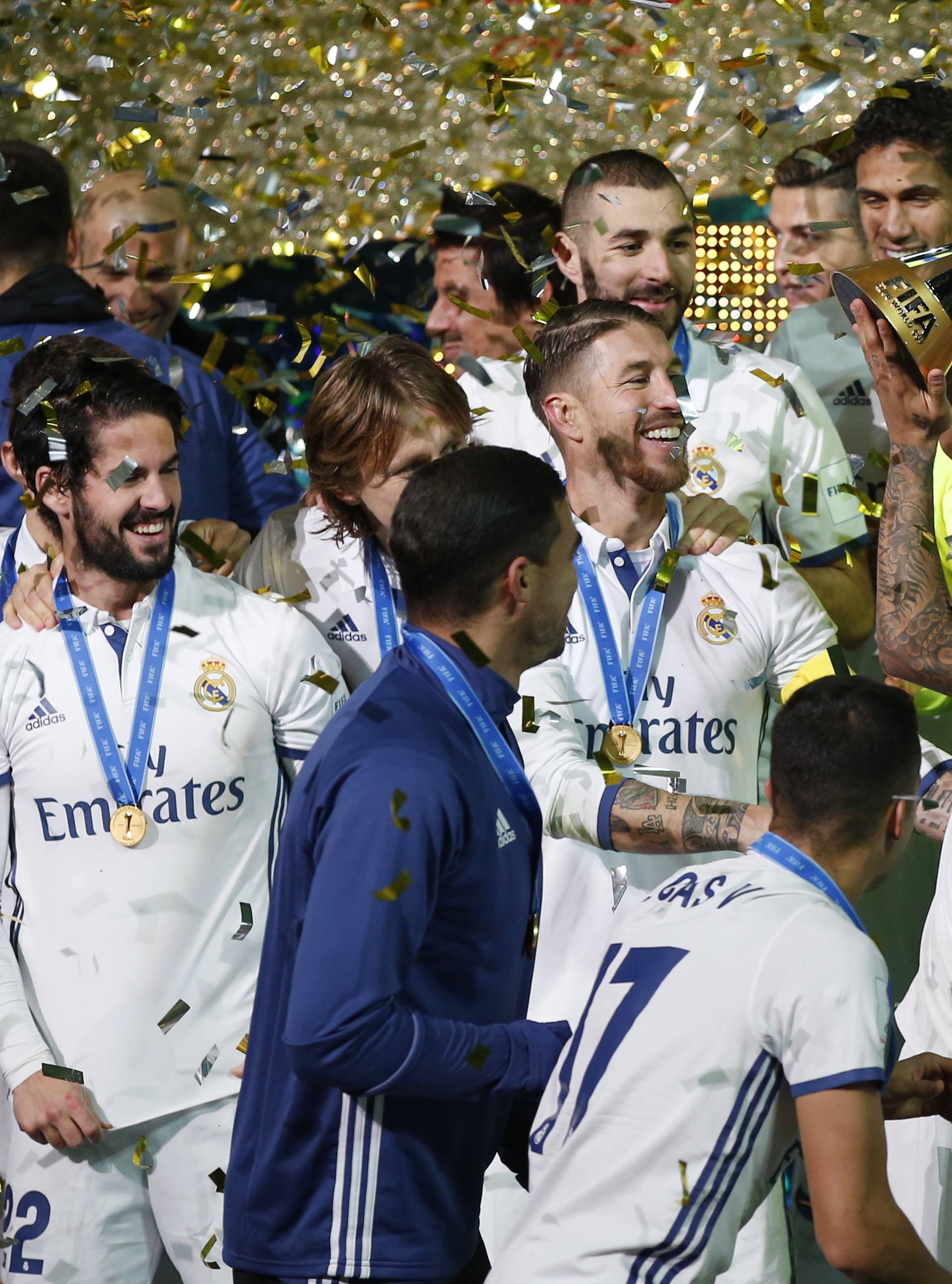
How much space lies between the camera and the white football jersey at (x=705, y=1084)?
2084mm

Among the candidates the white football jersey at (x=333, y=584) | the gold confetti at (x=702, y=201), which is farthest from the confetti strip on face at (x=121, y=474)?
the gold confetti at (x=702, y=201)

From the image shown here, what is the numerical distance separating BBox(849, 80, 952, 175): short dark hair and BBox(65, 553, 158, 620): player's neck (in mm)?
2170

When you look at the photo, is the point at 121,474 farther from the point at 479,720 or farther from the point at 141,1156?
the point at 141,1156

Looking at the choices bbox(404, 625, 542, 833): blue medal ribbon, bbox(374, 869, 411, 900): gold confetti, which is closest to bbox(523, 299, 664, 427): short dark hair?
bbox(404, 625, 542, 833): blue medal ribbon

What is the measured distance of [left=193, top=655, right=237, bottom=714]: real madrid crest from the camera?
3.28m

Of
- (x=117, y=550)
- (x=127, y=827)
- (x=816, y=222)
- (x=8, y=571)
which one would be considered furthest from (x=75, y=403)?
(x=816, y=222)

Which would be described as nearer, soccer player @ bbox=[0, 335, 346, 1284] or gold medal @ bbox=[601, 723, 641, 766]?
soccer player @ bbox=[0, 335, 346, 1284]

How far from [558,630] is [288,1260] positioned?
101 cm

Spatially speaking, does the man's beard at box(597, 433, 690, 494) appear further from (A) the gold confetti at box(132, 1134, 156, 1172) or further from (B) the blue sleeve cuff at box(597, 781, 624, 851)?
(A) the gold confetti at box(132, 1134, 156, 1172)

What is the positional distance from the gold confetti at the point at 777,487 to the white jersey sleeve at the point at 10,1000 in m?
1.79

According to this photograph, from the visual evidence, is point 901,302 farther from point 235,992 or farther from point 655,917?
point 235,992

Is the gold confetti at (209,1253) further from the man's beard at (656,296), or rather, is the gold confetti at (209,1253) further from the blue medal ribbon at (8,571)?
the man's beard at (656,296)

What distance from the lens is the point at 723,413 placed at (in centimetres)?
386

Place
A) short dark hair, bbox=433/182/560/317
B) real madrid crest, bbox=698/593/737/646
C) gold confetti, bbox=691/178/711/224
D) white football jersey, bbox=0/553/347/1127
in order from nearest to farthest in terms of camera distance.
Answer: white football jersey, bbox=0/553/347/1127 → real madrid crest, bbox=698/593/737/646 → short dark hair, bbox=433/182/560/317 → gold confetti, bbox=691/178/711/224
